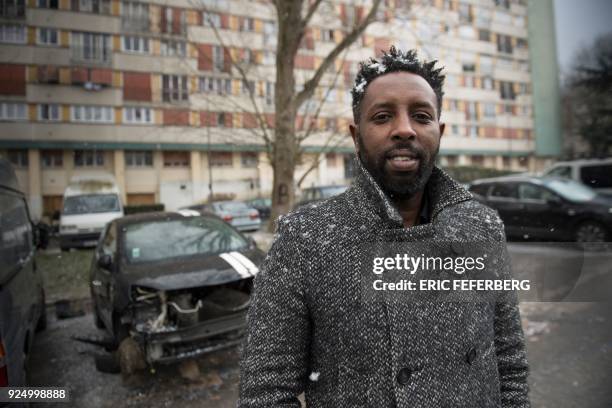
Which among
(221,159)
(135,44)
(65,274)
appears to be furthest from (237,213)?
(135,44)

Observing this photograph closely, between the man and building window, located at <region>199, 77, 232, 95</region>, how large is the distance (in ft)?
24.6

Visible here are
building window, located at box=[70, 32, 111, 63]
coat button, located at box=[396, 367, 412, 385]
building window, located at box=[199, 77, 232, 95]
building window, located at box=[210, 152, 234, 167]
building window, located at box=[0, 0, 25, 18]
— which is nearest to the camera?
coat button, located at box=[396, 367, 412, 385]

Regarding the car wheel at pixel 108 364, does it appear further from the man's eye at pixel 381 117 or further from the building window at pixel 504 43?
the building window at pixel 504 43

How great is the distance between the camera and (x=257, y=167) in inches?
348

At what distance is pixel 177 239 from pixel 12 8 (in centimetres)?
330

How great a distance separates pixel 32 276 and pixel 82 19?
3567mm

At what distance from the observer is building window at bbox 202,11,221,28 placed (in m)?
7.55

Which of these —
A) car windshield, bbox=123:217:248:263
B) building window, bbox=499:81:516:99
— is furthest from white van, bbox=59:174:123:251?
building window, bbox=499:81:516:99

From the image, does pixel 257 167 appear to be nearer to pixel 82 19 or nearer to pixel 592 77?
pixel 82 19

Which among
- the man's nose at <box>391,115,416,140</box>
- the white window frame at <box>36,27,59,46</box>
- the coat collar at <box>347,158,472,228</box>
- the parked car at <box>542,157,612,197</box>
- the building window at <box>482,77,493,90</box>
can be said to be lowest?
the coat collar at <box>347,158,472,228</box>

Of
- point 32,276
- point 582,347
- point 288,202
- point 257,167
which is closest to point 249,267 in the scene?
point 32,276

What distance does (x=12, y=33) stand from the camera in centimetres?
433

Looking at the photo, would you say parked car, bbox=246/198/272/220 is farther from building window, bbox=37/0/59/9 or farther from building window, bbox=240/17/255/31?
building window, bbox=37/0/59/9

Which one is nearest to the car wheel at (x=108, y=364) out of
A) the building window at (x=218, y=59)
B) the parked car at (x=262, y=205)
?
the parked car at (x=262, y=205)
